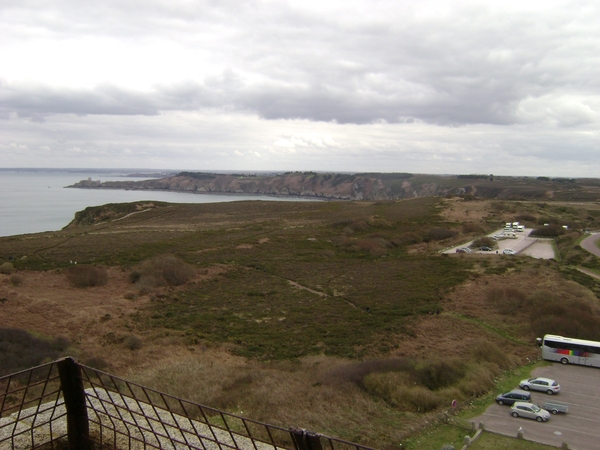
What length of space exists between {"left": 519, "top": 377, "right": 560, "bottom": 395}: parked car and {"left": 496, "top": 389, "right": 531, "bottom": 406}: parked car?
127cm

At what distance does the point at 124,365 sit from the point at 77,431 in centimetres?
1018

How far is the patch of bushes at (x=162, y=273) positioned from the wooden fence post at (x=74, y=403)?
67.4 ft

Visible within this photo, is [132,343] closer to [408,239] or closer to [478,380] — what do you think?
[478,380]

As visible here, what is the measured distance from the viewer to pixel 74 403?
448 cm

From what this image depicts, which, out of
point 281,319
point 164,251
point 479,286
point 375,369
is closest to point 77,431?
point 375,369

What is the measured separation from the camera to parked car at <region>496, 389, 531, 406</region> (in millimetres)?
11703

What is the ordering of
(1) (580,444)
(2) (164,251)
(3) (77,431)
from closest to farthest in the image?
1. (3) (77,431)
2. (1) (580,444)
3. (2) (164,251)

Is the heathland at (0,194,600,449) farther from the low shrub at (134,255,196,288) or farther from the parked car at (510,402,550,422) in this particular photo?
the parked car at (510,402,550,422)

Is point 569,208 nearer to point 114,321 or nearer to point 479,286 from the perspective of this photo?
point 479,286

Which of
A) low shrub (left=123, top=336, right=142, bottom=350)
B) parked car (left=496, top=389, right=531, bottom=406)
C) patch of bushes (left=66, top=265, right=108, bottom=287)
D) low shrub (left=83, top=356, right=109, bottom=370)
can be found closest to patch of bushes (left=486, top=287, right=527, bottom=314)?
parked car (left=496, top=389, right=531, bottom=406)

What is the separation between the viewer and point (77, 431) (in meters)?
4.64

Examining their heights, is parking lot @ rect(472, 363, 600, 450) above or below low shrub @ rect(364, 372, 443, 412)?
below

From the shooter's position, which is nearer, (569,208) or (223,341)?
(223,341)

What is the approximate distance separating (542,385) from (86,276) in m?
22.6
